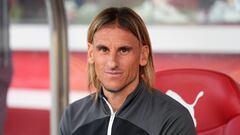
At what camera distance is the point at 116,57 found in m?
1.28

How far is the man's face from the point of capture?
4.20ft

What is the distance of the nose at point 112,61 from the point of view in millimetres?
1266

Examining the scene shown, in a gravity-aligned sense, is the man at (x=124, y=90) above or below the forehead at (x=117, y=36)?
below

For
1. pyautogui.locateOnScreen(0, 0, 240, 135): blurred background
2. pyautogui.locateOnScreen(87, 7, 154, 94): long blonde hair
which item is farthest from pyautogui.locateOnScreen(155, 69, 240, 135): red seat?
pyautogui.locateOnScreen(0, 0, 240, 135): blurred background

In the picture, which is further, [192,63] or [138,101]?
[192,63]

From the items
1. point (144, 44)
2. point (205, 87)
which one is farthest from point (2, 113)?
point (144, 44)

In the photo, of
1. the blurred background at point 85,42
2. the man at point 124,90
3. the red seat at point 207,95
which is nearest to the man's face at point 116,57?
the man at point 124,90

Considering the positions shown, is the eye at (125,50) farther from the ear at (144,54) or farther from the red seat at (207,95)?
the red seat at (207,95)

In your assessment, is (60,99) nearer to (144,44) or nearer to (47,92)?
(47,92)

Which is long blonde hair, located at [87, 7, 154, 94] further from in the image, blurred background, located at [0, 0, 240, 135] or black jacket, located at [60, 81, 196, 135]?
blurred background, located at [0, 0, 240, 135]

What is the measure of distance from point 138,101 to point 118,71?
98 mm

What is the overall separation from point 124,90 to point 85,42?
57.0 inches

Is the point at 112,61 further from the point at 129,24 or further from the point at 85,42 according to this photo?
the point at 85,42

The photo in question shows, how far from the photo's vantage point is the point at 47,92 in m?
3.01
